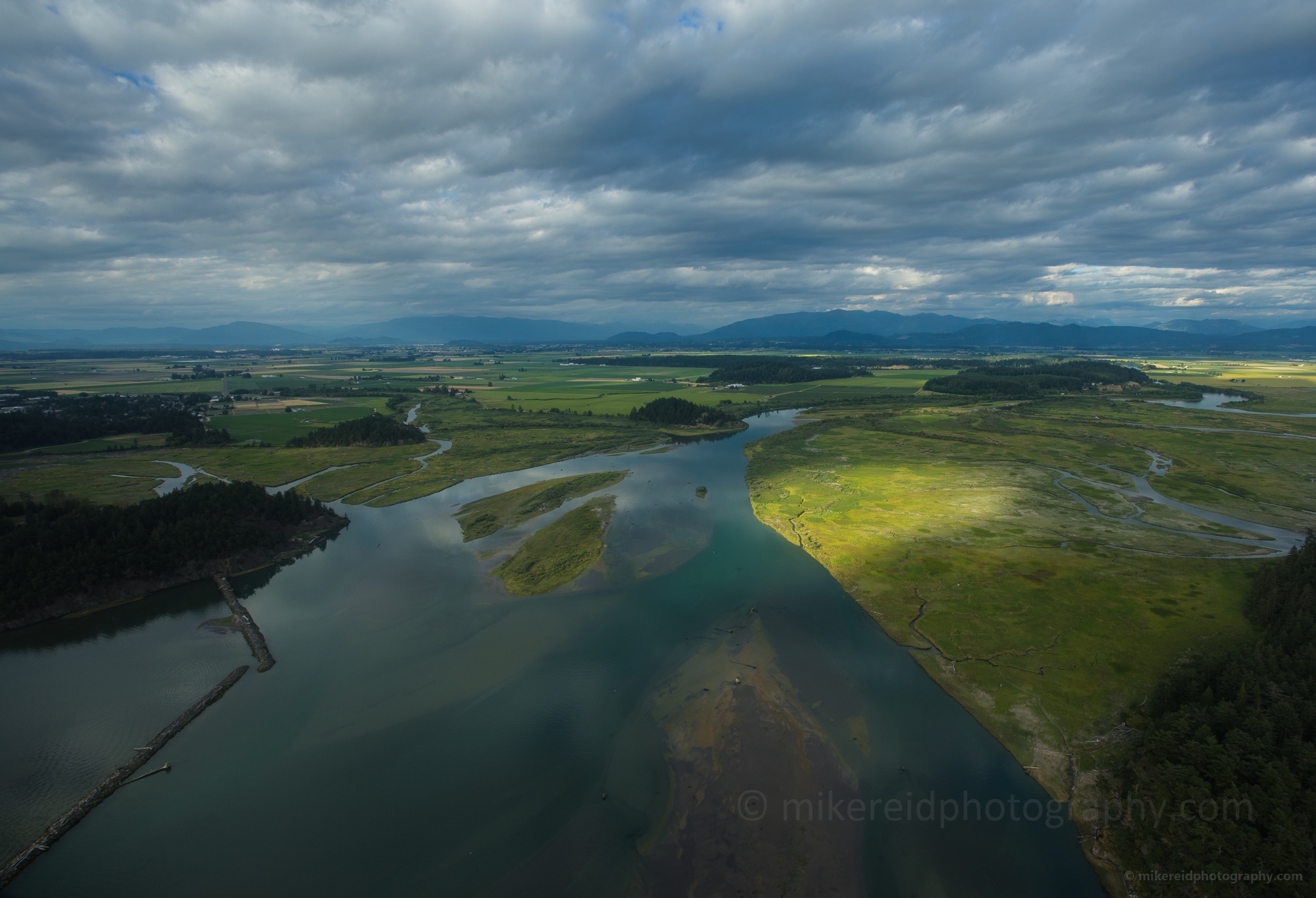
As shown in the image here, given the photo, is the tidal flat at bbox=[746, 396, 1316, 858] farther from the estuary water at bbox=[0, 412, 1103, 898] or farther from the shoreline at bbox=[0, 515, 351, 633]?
the shoreline at bbox=[0, 515, 351, 633]

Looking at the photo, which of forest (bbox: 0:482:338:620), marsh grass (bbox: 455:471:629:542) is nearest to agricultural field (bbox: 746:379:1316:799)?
marsh grass (bbox: 455:471:629:542)

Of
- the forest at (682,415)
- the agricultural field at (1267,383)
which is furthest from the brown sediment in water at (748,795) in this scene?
the agricultural field at (1267,383)

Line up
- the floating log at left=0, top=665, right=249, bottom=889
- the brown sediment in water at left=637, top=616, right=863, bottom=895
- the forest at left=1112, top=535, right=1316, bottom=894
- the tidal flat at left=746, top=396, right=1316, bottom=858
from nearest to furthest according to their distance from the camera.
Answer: the forest at left=1112, top=535, right=1316, bottom=894 → the brown sediment in water at left=637, top=616, right=863, bottom=895 → the floating log at left=0, top=665, right=249, bottom=889 → the tidal flat at left=746, top=396, right=1316, bottom=858

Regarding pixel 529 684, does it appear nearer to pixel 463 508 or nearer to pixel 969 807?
pixel 969 807

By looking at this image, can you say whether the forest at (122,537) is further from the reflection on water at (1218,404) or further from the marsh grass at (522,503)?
the reflection on water at (1218,404)

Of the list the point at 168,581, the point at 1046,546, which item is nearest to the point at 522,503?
the point at 168,581

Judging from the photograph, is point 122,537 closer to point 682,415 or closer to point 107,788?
point 107,788
